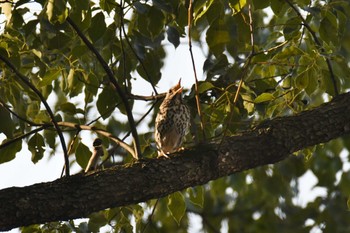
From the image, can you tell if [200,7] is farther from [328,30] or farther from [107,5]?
[328,30]

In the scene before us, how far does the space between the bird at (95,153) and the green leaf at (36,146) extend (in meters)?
0.25

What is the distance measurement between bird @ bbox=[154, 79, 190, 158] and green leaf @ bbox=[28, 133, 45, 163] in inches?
38.9

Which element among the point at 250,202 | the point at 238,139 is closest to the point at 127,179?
the point at 238,139

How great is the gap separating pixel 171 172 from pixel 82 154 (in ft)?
1.84

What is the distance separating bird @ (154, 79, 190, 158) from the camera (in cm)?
456

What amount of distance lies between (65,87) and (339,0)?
1329 mm

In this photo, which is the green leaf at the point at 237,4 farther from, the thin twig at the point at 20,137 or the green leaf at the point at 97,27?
the thin twig at the point at 20,137

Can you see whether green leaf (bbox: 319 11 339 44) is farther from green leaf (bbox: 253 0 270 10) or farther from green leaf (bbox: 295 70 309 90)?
green leaf (bbox: 253 0 270 10)

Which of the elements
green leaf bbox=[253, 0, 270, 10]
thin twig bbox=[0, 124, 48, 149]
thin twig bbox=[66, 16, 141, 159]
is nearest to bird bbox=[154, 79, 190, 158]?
thin twig bbox=[66, 16, 141, 159]

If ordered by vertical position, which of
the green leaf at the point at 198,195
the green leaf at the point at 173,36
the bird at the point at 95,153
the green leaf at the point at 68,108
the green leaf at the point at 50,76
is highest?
the green leaf at the point at 173,36

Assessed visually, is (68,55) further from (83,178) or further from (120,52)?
(83,178)

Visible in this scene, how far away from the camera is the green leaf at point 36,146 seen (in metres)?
3.62

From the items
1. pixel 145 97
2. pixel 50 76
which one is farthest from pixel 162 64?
pixel 50 76

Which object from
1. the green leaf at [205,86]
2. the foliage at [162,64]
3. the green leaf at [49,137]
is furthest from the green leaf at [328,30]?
the green leaf at [49,137]
